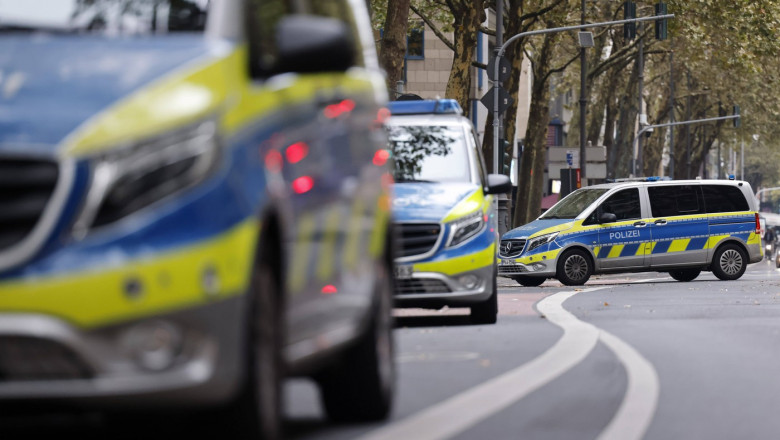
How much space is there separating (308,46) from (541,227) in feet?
81.0

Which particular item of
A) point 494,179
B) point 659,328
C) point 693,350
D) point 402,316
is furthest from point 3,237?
point 402,316

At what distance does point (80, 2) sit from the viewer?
6246mm

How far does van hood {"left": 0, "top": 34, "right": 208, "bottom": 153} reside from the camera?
538cm

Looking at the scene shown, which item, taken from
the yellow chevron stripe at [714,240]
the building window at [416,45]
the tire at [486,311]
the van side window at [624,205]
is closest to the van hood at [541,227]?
the van side window at [624,205]

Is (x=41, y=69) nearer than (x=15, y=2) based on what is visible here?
Yes

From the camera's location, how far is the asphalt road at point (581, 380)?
7785mm

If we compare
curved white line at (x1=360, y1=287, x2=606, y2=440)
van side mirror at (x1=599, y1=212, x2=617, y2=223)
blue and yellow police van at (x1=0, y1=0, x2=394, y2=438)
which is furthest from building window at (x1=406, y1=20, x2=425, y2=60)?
blue and yellow police van at (x1=0, y1=0, x2=394, y2=438)

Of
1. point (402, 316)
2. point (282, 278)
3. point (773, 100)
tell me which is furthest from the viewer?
point (773, 100)

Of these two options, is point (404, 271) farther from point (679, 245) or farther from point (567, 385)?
point (679, 245)

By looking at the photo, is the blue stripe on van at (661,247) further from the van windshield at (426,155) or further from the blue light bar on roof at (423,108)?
the van windshield at (426,155)

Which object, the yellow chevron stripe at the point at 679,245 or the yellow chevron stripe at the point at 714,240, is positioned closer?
the yellow chevron stripe at the point at 679,245

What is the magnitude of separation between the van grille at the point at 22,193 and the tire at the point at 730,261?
27151 millimetres

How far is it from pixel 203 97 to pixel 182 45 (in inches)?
15.7

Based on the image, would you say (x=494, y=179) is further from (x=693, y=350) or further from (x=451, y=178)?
(x=693, y=350)
